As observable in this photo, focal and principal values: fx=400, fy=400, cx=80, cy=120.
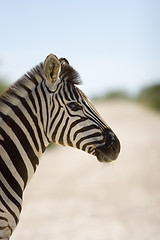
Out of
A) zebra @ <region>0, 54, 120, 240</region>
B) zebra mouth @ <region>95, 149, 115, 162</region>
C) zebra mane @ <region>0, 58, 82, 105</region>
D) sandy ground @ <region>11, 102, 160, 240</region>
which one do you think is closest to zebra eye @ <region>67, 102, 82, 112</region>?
zebra @ <region>0, 54, 120, 240</region>

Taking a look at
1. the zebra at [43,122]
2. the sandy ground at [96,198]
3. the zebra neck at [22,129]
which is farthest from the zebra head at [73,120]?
the sandy ground at [96,198]

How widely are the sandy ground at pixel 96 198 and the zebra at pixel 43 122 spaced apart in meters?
4.24

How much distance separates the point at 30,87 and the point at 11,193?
1152 mm

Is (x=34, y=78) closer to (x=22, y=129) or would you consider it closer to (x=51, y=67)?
(x=51, y=67)

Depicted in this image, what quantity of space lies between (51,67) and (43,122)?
60 cm

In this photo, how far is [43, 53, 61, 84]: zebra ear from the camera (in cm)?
422

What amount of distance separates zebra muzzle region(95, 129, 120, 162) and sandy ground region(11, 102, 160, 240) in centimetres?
420

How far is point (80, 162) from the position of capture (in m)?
20.4

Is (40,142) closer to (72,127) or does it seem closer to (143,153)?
(72,127)

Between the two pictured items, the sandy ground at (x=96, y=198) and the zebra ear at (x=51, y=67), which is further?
the sandy ground at (x=96, y=198)

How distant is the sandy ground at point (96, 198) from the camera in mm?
11148

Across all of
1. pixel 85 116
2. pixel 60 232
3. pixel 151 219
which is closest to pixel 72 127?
pixel 85 116

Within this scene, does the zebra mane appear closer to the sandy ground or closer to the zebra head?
the zebra head

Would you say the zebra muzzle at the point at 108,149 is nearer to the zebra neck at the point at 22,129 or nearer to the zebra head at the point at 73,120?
the zebra head at the point at 73,120
